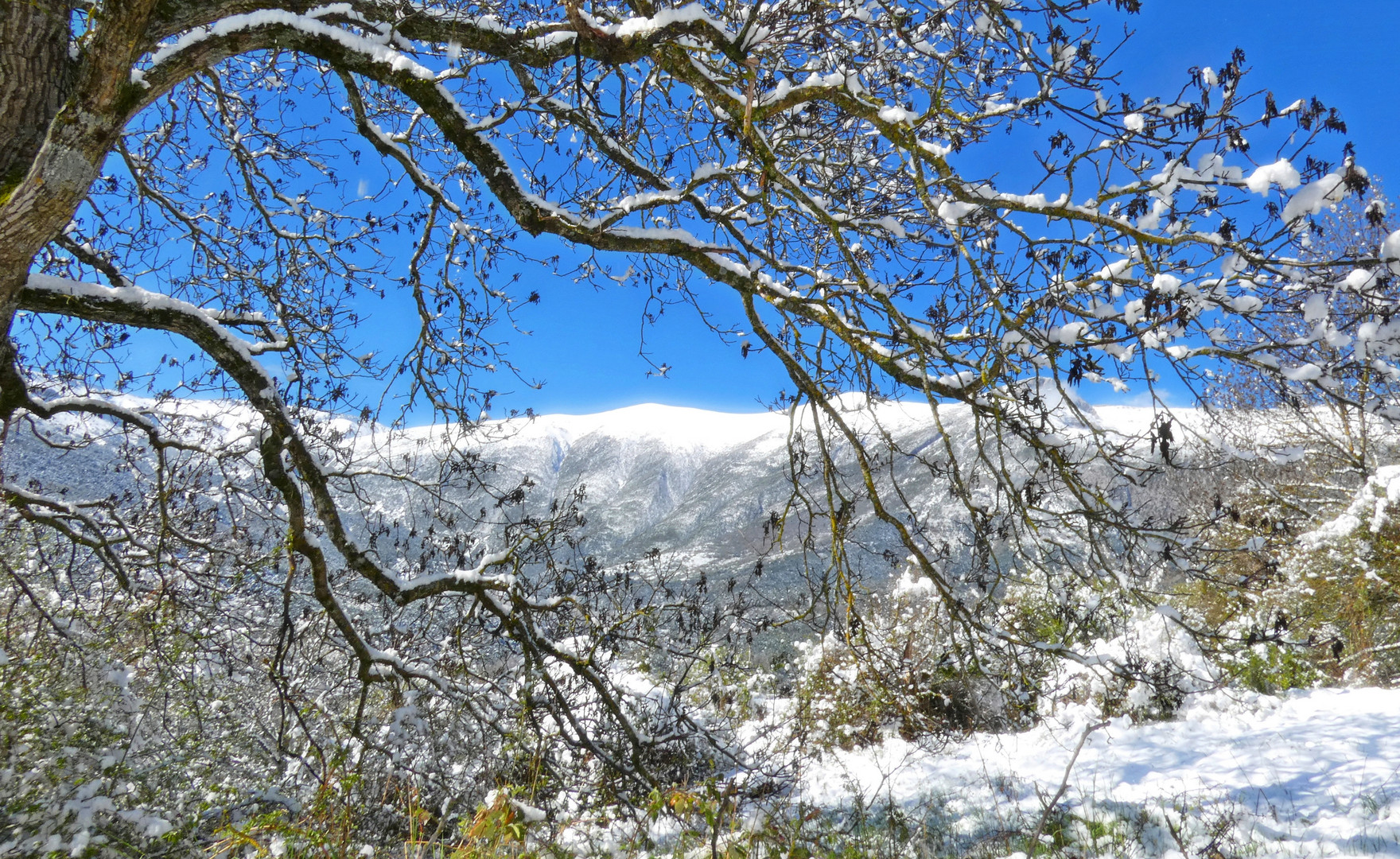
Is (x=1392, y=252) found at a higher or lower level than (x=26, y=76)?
lower

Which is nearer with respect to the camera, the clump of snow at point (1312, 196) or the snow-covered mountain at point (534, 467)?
the clump of snow at point (1312, 196)

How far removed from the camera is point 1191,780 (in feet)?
15.1

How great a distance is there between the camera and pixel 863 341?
8.74ft

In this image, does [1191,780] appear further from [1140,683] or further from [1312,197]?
[1312,197]

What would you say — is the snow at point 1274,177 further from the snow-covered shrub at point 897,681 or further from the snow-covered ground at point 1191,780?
the snow-covered ground at point 1191,780

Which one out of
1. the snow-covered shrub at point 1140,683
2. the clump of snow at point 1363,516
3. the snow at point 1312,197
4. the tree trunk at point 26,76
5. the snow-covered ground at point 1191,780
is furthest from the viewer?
the clump of snow at point 1363,516

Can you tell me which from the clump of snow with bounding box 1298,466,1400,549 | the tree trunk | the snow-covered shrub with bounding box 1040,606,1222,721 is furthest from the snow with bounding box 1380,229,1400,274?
the clump of snow with bounding box 1298,466,1400,549

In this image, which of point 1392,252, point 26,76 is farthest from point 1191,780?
point 26,76

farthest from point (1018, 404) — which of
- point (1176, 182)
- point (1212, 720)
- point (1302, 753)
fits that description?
point (1212, 720)

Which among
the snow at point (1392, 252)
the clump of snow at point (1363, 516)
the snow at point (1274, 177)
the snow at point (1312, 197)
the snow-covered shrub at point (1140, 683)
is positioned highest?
the snow at point (1274, 177)

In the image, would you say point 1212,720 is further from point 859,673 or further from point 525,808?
point 525,808

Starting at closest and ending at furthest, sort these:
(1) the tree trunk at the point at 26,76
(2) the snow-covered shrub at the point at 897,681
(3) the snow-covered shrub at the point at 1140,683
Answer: (1) the tree trunk at the point at 26,76
(2) the snow-covered shrub at the point at 897,681
(3) the snow-covered shrub at the point at 1140,683

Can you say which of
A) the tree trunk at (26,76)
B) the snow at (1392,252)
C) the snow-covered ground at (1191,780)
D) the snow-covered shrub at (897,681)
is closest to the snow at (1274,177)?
the snow at (1392,252)

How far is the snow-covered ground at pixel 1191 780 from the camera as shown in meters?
3.53
